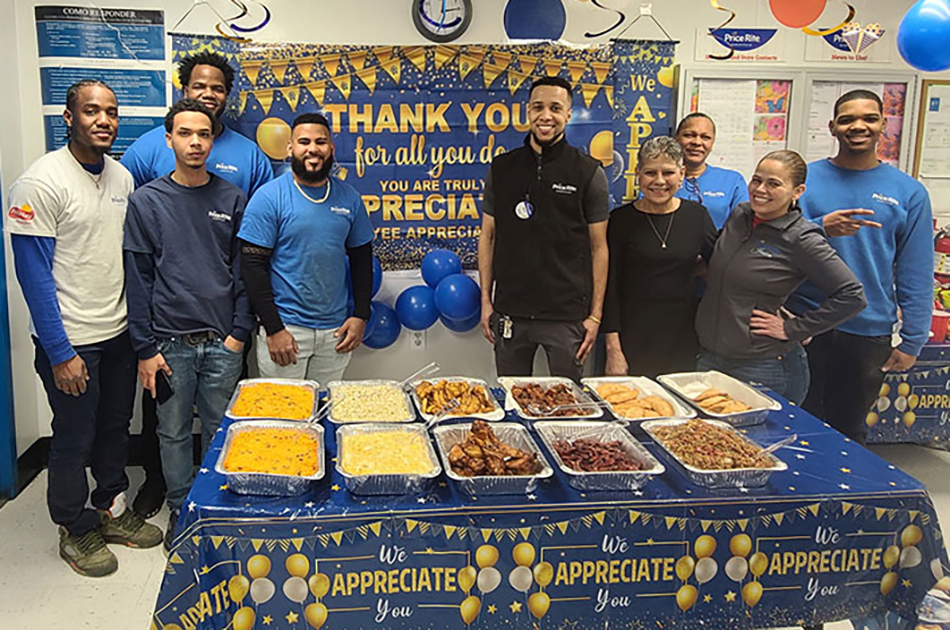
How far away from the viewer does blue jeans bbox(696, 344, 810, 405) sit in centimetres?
278

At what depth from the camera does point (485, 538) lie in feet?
5.80

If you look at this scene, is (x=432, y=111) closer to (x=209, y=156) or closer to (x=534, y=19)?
(x=534, y=19)

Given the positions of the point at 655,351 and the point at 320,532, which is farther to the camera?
the point at 655,351

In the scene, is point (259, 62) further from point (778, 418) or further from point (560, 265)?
point (778, 418)

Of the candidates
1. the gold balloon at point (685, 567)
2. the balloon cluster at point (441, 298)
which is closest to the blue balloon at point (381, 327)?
the balloon cluster at point (441, 298)

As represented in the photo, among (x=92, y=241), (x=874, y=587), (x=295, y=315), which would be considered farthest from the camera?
(x=295, y=315)

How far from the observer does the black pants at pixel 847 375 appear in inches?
122

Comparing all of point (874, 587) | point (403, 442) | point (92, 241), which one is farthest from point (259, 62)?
point (874, 587)

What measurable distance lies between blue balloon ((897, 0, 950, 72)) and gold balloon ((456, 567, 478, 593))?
8.50 ft

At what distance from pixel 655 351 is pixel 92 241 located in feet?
7.41

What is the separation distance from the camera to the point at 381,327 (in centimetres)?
380

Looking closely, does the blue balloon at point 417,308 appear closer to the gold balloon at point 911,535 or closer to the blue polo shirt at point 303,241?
the blue polo shirt at point 303,241

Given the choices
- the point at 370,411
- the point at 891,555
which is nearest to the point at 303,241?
the point at 370,411

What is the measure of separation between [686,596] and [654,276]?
59.3 inches
